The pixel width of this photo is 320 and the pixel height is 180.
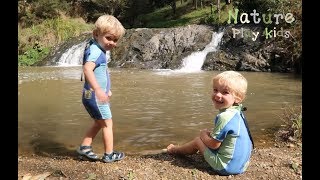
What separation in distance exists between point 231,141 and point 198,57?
1621cm

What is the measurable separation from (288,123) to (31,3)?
29222mm

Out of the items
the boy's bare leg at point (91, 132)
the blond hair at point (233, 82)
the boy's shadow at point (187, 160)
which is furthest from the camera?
the boy's bare leg at point (91, 132)

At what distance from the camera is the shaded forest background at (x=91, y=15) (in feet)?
84.1

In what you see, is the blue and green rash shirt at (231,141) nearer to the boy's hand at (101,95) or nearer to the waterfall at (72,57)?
the boy's hand at (101,95)

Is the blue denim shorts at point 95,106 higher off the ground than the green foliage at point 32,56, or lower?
lower

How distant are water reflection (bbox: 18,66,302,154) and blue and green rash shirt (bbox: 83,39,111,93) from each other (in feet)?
4.17

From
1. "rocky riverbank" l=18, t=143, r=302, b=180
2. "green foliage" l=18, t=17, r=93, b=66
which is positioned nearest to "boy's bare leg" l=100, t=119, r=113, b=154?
"rocky riverbank" l=18, t=143, r=302, b=180

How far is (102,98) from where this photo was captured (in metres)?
3.89

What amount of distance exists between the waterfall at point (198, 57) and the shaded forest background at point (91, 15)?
197cm

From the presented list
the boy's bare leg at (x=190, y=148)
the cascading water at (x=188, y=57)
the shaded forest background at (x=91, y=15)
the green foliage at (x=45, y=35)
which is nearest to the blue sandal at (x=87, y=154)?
the boy's bare leg at (x=190, y=148)

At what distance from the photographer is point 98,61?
4.10 meters

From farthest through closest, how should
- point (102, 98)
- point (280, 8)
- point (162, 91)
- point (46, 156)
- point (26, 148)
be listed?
point (280, 8), point (162, 91), point (26, 148), point (46, 156), point (102, 98)

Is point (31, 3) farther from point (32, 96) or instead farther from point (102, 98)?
point (102, 98)
